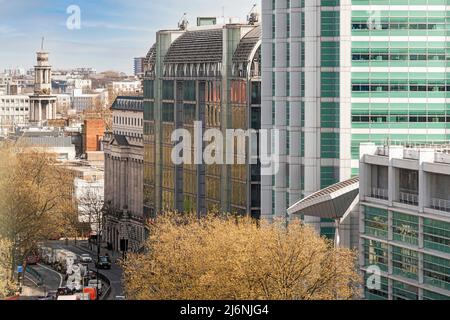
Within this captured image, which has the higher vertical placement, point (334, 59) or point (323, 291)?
point (334, 59)

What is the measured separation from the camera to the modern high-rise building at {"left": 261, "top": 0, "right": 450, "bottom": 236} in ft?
232

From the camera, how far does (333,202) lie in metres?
64.2

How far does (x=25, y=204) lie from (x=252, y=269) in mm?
39871

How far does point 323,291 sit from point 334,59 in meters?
17.5

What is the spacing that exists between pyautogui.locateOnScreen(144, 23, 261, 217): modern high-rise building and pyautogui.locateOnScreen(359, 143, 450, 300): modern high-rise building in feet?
74.7

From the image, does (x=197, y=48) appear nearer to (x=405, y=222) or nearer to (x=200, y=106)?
(x=200, y=106)

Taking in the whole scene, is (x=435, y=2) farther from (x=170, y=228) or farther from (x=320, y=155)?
(x=170, y=228)

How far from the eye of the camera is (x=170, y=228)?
68.8 metres

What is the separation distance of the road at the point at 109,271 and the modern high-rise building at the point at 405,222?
18.8 m

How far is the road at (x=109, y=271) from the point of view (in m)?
86.9
